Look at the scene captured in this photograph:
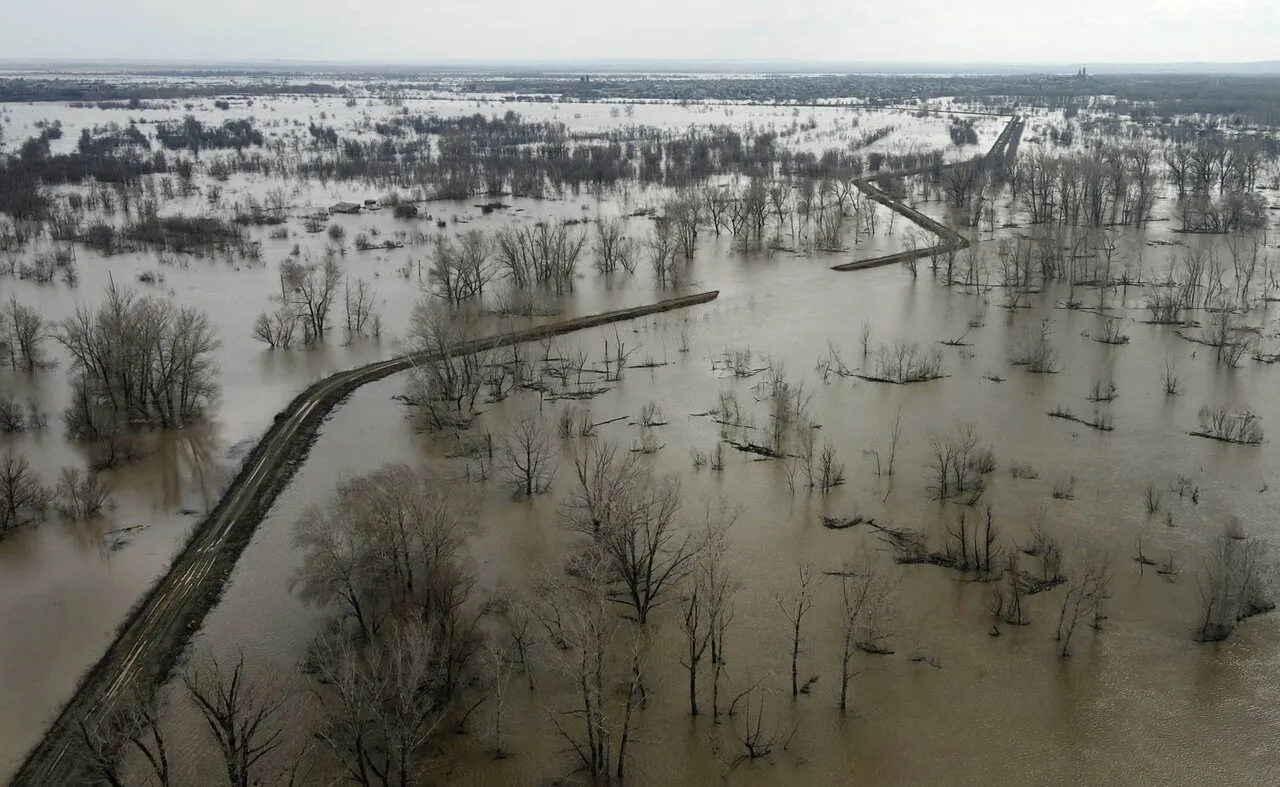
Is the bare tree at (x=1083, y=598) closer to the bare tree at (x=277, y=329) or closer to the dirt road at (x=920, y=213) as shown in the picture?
the dirt road at (x=920, y=213)

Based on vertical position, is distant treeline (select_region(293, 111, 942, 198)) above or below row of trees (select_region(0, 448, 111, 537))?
above

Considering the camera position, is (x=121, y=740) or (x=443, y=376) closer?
(x=121, y=740)

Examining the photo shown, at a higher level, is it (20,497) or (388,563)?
(388,563)

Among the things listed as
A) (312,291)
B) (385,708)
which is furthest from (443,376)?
(385,708)

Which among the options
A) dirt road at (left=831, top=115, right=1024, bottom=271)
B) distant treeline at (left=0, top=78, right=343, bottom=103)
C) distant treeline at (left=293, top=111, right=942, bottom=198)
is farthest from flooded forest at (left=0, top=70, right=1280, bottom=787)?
distant treeline at (left=0, top=78, right=343, bottom=103)

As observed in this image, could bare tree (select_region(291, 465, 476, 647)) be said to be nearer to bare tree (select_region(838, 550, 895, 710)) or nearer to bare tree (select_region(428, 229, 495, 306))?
bare tree (select_region(838, 550, 895, 710))

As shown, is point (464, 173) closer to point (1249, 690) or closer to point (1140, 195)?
point (1140, 195)

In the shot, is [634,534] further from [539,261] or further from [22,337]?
[22,337]

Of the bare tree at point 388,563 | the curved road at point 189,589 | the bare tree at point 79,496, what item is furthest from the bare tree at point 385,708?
the bare tree at point 79,496
